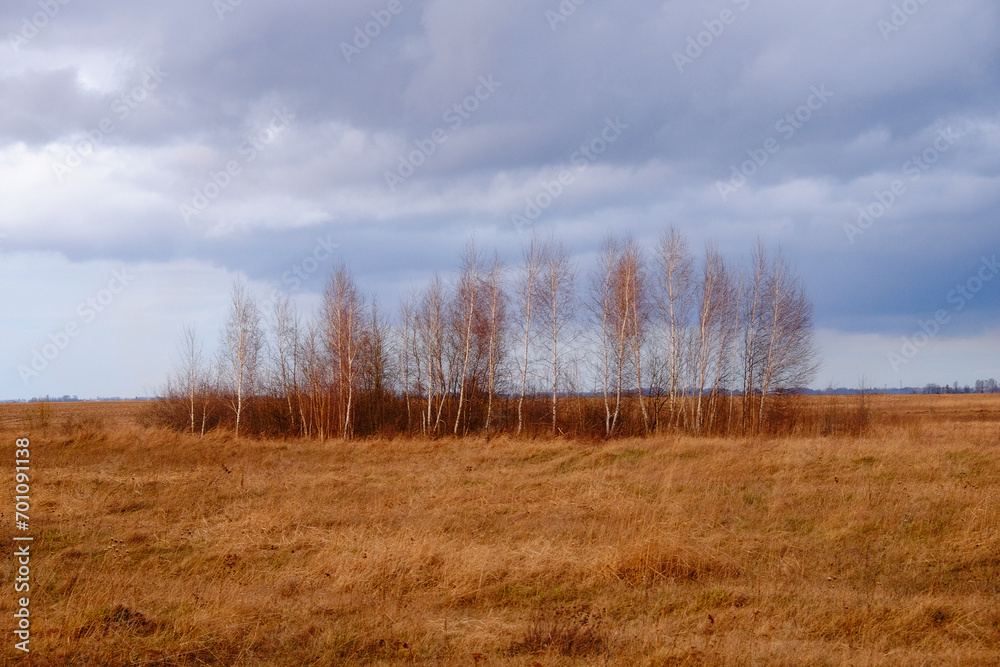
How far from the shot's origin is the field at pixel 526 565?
17.2ft

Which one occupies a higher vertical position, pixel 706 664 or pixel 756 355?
pixel 756 355

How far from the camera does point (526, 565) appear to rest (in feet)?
24.2

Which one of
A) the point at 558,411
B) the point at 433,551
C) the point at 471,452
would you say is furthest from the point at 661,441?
the point at 433,551

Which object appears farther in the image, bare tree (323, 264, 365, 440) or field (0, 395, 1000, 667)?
bare tree (323, 264, 365, 440)

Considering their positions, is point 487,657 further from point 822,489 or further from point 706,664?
point 822,489

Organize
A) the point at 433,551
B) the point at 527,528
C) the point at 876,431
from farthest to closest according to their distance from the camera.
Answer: the point at 876,431 → the point at 527,528 → the point at 433,551

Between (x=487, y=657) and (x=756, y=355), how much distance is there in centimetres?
2533

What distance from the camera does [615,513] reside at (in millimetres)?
10219

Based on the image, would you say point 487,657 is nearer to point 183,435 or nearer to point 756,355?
point 183,435

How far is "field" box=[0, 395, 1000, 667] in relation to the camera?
5230 millimetres

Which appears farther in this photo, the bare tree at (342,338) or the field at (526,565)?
the bare tree at (342,338)

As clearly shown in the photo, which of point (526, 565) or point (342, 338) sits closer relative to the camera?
point (526, 565)

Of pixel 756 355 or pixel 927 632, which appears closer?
pixel 927 632

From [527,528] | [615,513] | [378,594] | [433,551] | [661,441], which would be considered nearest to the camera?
[378,594]
